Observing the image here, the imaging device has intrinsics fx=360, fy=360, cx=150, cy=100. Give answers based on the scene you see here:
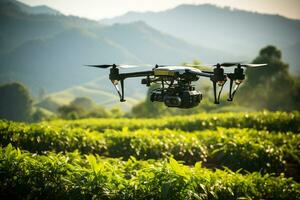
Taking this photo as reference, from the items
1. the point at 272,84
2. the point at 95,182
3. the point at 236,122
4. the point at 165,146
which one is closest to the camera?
the point at 95,182

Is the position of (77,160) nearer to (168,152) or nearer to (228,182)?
(228,182)

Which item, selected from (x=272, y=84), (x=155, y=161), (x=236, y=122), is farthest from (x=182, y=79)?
(x=272, y=84)

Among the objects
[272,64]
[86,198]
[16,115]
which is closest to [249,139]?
[86,198]

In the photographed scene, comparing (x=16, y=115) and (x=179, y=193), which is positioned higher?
(x=179, y=193)

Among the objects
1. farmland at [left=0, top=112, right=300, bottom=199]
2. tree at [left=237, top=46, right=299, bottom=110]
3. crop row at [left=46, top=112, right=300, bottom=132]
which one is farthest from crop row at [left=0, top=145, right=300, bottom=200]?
tree at [left=237, top=46, right=299, bottom=110]

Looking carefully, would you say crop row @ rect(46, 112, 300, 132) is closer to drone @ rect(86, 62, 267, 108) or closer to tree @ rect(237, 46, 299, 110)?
drone @ rect(86, 62, 267, 108)

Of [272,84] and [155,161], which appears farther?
[272,84]

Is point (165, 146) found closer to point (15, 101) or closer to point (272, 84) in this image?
point (272, 84)

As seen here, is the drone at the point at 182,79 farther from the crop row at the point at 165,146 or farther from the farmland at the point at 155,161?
the crop row at the point at 165,146
